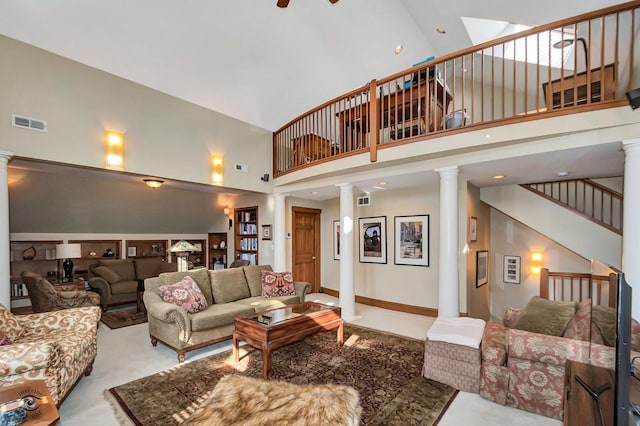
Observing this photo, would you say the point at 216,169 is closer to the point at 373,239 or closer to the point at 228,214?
the point at 228,214

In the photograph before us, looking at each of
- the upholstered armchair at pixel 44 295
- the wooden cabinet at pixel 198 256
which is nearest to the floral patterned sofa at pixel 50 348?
the upholstered armchair at pixel 44 295

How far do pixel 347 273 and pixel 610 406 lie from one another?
4077mm

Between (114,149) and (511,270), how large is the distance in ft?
22.7

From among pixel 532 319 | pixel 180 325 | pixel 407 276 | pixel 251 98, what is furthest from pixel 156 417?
pixel 251 98

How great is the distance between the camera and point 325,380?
2.89 metres

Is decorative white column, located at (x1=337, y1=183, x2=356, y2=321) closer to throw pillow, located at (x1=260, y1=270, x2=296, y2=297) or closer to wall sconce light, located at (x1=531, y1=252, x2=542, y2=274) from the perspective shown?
throw pillow, located at (x1=260, y1=270, x2=296, y2=297)

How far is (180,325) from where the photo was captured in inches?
130

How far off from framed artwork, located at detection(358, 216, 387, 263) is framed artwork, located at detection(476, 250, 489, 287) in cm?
163

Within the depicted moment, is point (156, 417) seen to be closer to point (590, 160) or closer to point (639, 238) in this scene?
point (639, 238)

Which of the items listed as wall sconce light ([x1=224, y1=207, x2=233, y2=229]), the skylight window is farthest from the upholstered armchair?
the skylight window

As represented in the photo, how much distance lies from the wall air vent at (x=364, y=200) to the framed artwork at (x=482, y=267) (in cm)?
223

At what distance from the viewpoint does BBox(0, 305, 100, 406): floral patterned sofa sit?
204 centimetres

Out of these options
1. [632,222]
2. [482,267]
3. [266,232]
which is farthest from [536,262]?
[266,232]

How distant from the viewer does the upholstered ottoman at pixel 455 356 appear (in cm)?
270
